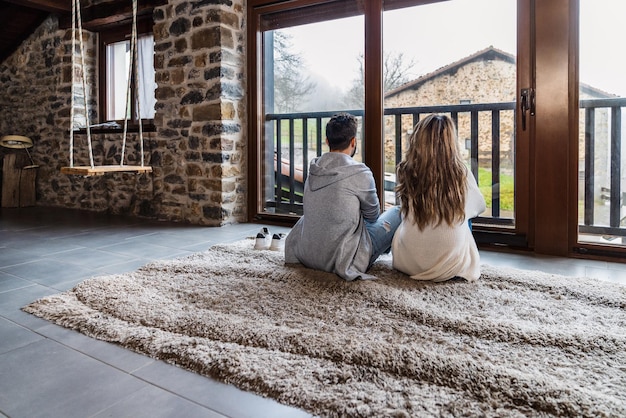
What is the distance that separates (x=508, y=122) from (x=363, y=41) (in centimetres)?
134

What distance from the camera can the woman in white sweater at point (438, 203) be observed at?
6.89 feet

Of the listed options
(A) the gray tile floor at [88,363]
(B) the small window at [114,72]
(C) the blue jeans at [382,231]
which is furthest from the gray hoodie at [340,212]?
(B) the small window at [114,72]

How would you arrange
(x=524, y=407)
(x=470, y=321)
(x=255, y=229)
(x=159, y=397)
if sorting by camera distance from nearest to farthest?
(x=524, y=407)
(x=159, y=397)
(x=470, y=321)
(x=255, y=229)

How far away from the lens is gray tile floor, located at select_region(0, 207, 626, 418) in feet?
3.87

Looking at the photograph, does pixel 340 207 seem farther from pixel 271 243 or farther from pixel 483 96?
pixel 483 96

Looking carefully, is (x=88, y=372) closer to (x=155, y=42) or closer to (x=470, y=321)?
(x=470, y=321)

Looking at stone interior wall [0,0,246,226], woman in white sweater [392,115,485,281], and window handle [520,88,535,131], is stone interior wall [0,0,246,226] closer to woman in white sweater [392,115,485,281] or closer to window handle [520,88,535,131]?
woman in white sweater [392,115,485,281]

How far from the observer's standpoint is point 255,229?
12.9 feet

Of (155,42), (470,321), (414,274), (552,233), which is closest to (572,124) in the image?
(552,233)

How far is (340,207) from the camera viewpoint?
7.24ft

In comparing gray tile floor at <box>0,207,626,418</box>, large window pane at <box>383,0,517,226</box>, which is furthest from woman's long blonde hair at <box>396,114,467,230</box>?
large window pane at <box>383,0,517,226</box>

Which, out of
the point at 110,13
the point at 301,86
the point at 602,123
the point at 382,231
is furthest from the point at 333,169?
the point at 110,13

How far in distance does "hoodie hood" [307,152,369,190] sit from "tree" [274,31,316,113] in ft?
6.42

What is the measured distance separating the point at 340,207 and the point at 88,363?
1.27 metres
